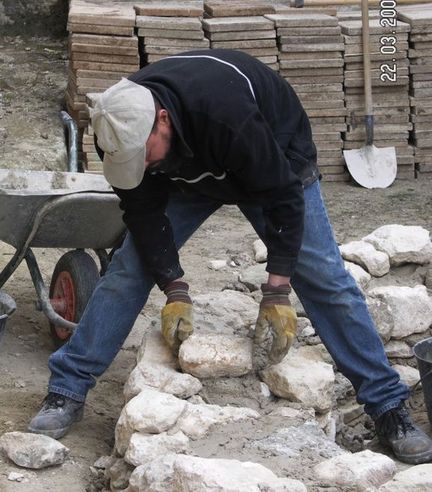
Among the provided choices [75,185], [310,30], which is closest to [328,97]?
[310,30]

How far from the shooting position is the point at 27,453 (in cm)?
404

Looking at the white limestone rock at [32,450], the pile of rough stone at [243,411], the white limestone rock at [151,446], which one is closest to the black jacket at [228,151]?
the pile of rough stone at [243,411]

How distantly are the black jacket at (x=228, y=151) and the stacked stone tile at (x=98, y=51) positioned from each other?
3943mm

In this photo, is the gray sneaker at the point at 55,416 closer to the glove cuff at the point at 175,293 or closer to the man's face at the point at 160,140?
the glove cuff at the point at 175,293

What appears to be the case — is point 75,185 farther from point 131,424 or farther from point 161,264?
point 131,424

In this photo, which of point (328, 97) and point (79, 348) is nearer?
point (79, 348)

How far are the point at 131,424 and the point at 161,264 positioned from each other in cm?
68

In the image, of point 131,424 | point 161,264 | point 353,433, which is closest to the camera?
point 131,424

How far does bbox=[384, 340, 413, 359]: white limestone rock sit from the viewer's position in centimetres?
546

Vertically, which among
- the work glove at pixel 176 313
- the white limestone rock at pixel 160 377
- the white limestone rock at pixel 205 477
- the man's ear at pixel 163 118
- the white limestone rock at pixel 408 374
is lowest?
the white limestone rock at pixel 408 374

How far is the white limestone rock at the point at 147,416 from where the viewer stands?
399 cm

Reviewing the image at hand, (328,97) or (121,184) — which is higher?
(121,184)

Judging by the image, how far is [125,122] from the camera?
3602 mm
